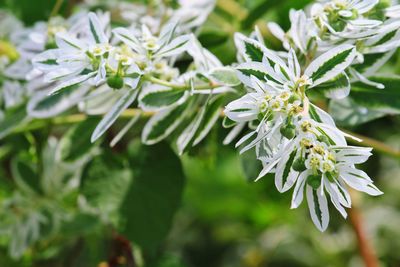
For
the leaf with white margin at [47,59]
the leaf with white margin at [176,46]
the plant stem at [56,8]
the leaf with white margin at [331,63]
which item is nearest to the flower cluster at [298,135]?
the leaf with white margin at [331,63]

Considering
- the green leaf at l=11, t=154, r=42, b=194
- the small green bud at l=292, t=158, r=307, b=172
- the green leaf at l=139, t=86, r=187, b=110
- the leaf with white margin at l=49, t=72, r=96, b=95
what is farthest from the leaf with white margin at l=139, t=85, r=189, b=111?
the green leaf at l=11, t=154, r=42, b=194

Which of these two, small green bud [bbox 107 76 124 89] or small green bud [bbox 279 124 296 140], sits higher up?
small green bud [bbox 107 76 124 89]

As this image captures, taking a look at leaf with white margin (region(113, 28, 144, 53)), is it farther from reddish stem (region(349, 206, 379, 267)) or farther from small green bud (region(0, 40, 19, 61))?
reddish stem (region(349, 206, 379, 267))

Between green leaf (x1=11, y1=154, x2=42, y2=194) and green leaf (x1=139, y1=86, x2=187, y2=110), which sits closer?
green leaf (x1=139, y1=86, x2=187, y2=110)

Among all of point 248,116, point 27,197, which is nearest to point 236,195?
point 27,197

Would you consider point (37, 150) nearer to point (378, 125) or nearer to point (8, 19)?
point (8, 19)

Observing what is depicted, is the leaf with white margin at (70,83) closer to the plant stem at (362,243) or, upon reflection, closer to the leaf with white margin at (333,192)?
the leaf with white margin at (333,192)
